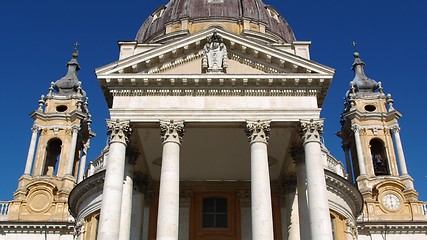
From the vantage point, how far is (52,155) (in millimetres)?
44625

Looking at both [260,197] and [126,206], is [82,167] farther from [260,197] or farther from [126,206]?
[260,197]

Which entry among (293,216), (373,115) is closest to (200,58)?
(293,216)

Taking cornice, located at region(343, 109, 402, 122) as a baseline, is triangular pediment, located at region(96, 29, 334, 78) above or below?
below

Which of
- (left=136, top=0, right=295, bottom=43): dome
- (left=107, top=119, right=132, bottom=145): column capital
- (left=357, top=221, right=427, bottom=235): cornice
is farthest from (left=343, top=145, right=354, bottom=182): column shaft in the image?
(left=107, top=119, right=132, bottom=145): column capital

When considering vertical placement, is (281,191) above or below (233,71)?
below

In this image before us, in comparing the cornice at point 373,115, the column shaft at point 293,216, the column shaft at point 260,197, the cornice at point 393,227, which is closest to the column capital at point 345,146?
the cornice at point 373,115

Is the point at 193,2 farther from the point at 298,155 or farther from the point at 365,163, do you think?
the point at 298,155

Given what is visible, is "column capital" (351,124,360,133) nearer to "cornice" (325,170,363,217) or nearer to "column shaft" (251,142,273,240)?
"cornice" (325,170,363,217)

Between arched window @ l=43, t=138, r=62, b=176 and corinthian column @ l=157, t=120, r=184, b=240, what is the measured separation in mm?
24189

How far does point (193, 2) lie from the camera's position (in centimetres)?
4203

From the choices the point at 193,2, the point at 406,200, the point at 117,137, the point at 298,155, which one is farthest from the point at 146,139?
the point at 406,200

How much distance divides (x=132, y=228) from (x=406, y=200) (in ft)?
74.7

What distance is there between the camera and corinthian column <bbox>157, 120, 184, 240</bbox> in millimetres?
19812

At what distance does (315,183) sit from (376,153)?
24643 millimetres
